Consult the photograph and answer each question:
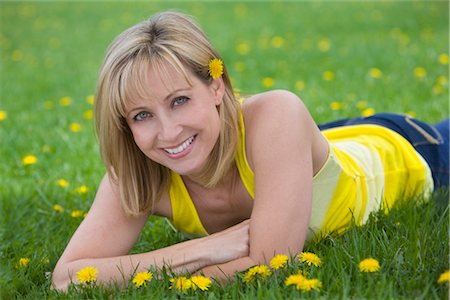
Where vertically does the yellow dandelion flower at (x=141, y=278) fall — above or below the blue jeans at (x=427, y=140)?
below

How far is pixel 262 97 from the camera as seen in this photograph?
2.69 metres

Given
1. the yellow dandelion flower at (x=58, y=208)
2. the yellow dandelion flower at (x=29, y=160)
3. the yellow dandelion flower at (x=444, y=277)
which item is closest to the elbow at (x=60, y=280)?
the yellow dandelion flower at (x=58, y=208)

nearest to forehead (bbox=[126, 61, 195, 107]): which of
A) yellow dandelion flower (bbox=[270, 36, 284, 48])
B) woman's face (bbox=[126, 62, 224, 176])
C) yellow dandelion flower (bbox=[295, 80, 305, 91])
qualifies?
woman's face (bbox=[126, 62, 224, 176])

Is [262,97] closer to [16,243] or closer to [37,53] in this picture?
[16,243]

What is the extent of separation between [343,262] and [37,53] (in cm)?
739

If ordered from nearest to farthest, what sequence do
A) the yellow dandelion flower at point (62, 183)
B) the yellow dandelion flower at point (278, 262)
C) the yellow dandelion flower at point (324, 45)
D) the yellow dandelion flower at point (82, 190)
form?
the yellow dandelion flower at point (278, 262) → the yellow dandelion flower at point (82, 190) → the yellow dandelion flower at point (62, 183) → the yellow dandelion flower at point (324, 45)

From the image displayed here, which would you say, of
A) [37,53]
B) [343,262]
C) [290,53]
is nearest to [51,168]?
[343,262]

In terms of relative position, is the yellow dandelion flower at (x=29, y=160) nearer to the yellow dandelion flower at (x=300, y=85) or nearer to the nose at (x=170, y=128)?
the nose at (x=170, y=128)

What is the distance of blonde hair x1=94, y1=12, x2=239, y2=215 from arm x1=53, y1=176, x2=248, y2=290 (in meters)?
0.08

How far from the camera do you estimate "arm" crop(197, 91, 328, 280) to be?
243 cm

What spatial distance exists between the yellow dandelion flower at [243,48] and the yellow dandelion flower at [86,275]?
5.36 m

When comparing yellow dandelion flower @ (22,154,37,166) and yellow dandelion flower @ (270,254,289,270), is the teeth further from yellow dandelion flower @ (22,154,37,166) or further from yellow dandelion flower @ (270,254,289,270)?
yellow dandelion flower @ (22,154,37,166)

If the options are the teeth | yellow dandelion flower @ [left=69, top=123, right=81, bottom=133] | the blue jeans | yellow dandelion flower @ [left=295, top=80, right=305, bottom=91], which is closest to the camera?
the teeth

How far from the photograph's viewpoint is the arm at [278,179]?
243cm
